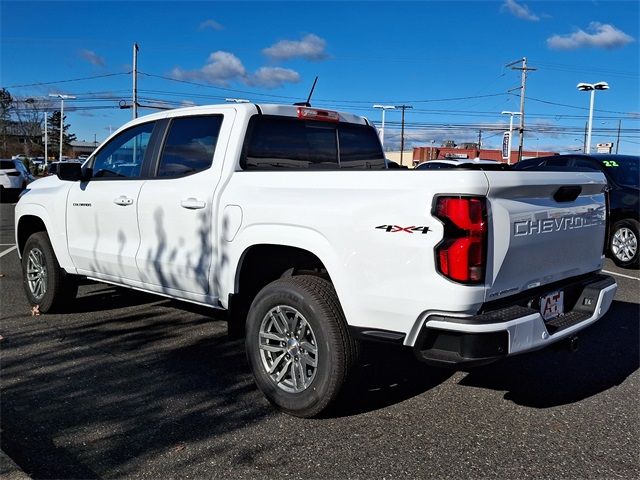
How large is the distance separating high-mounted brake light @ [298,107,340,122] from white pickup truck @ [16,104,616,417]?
0.01 meters

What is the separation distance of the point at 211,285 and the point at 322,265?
2.97ft

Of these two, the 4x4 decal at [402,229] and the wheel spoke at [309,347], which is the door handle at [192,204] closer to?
the wheel spoke at [309,347]

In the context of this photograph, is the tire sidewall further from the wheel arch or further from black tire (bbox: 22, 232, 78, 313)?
black tire (bbox: 22, 232, 78, 313)

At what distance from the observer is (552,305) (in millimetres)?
3660

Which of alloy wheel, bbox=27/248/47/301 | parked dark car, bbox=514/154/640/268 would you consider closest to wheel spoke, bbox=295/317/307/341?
alloy wheel, bbox=27/248/47/301

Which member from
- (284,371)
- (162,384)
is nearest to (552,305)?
(284,371)

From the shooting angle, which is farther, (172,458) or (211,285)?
(211,285)

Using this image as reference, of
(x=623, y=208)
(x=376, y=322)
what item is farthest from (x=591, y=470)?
(x=623, y=208)

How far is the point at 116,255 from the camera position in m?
5.05

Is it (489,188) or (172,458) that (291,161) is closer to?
(489,188)

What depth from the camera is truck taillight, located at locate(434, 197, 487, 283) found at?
118 inches

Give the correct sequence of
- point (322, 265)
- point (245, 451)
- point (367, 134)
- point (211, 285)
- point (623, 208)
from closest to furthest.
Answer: point (245, 451) → point (322, 265) → point (211, 285) → point (367, 134) → point (623, 208)

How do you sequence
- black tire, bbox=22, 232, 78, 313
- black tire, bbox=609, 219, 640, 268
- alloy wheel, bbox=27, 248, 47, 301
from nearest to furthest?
black tire, bbox=22, 232, 78, 313 < alloy wheel, bbox=27, 248, 47, 301 < black tire, bbox=609, 219, 640, 268

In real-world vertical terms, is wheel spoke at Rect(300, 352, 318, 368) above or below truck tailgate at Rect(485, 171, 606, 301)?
below
